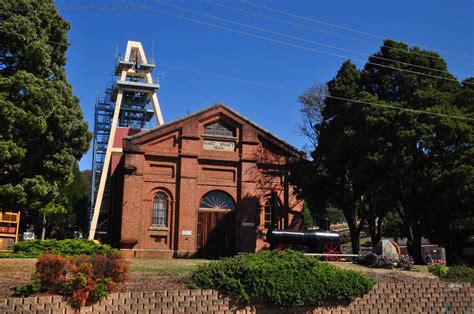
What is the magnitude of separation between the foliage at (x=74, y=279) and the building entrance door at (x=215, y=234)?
18542mm

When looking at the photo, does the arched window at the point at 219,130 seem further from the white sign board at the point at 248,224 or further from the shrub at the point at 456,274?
the shrub at the point at 456,274

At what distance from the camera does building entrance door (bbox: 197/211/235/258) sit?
29.6 metres

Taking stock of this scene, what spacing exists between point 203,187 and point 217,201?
4.08ft

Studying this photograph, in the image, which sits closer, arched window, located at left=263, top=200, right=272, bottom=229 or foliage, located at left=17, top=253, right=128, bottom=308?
foliage, located at left=17, top=253, right=128, bottom=308

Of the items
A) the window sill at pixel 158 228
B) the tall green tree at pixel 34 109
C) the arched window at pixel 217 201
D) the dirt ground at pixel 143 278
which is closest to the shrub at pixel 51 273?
the dirt ground at pixel 143 278

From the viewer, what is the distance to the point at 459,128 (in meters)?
23.5

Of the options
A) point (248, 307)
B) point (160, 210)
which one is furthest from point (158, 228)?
point (248, 307)

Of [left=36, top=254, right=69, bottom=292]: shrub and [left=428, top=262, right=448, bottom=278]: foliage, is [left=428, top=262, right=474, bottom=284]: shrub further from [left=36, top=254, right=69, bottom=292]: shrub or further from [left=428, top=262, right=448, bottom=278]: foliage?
[left=36, top=254, right=69, bottom=292]: shrub

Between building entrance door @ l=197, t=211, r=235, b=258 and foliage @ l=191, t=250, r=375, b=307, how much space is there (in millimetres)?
16085

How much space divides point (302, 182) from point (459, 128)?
9166mm

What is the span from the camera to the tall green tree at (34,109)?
48.2 ft

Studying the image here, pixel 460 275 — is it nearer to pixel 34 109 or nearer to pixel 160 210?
pixel 34 109

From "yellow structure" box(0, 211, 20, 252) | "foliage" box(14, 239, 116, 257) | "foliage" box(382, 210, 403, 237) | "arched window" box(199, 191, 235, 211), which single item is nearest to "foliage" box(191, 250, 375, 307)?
"foliage" box(14, 239, 116, 257)

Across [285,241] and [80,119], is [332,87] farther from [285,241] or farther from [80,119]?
[80,119]
